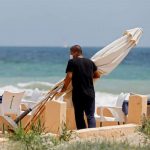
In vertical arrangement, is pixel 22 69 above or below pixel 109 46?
above

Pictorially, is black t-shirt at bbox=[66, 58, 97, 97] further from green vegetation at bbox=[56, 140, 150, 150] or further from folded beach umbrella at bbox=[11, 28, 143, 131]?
green vegetation at bbox=[56, 140, 150, 150]

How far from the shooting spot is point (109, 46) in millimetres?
11055

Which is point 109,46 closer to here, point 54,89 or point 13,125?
point 54,89

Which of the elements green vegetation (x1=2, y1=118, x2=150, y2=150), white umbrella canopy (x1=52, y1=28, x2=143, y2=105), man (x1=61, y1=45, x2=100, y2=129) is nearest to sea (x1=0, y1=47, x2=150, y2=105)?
white umbrella canopy (x1=52, y1=28, x2=143, y2=105)

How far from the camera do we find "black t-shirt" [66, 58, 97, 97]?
1023 cm

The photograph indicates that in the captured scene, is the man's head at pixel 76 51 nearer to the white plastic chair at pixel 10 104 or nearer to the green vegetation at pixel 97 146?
the white plastic chair at pixel 10 104

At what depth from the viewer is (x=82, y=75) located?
33.8 feet

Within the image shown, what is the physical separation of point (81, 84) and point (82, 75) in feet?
0.53

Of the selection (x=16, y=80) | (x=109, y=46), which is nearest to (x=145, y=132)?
(x=109, y=46)

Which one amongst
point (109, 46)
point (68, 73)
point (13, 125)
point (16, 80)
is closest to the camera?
point (13, 125)

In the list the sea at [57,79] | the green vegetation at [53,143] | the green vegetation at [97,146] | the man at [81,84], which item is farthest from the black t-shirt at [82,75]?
the sea at [57,79]

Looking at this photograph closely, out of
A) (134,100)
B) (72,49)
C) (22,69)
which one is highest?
(22,69)

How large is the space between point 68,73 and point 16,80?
35298 mm

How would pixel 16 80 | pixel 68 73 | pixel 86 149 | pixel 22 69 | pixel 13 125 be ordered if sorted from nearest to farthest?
1. pixel 86 149
2. pixel 13 125
3. pixel 68 73
4. pixel 16 80
5. pixel 22 69
